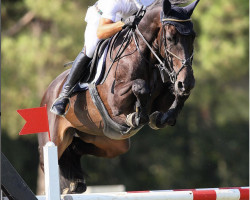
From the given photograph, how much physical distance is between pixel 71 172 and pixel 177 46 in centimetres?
201

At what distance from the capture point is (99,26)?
561 cm

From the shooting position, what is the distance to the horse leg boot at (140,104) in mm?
5215

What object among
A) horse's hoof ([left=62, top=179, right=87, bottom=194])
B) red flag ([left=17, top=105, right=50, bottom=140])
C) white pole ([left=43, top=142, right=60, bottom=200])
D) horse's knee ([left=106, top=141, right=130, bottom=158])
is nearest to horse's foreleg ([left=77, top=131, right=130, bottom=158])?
horse's knee ([left=106, top=141, right=130, bottom=158])

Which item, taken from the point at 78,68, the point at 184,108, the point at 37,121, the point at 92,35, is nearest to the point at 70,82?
the point at 78,68

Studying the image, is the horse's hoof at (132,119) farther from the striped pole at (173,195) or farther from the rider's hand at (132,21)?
the striped pole at (173,195)

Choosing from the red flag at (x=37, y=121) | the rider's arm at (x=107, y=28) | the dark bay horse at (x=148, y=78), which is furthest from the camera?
the rider's arm at (x=107, y=28)

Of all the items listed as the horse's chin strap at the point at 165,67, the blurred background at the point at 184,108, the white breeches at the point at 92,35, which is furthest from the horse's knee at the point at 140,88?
the blurred background at the point at 184,108

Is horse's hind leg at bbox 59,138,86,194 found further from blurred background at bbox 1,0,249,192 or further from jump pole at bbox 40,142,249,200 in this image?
blurred background at bbox 1,0,249,192

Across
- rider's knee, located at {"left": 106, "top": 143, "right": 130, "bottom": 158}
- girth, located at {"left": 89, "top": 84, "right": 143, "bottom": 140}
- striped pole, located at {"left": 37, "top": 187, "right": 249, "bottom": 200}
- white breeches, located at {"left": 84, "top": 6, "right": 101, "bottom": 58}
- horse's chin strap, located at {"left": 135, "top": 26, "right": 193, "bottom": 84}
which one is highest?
white breeches, located at {"left": 84, "top": 6, "right": 101, "bottom": 58}

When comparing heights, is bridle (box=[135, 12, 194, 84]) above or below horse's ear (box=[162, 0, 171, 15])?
below

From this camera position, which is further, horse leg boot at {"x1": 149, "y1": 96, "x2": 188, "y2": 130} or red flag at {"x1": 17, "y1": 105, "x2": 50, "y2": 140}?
horse leg boot at {"x1": 149, "y1": 96, "x2": 188, "y2": 130}

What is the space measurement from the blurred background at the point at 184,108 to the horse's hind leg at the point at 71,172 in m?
6.85

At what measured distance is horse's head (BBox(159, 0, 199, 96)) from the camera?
5.10m

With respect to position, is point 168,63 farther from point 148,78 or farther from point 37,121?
point 37,121
